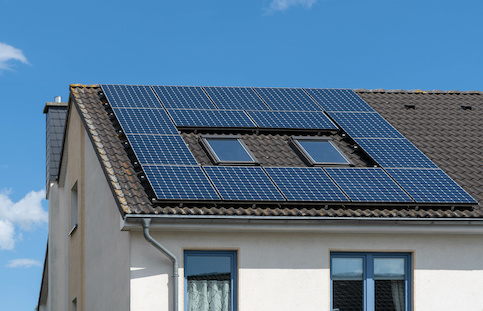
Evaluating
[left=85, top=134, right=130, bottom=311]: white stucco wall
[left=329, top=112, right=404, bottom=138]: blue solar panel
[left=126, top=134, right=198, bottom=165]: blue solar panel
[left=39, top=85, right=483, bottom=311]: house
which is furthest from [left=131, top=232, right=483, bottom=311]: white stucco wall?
[left=329, top=112, right=404, bottom=138]: blue solar panel

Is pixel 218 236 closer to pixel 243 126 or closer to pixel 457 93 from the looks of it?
pixel 243 126

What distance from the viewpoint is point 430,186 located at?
19016 millimetres

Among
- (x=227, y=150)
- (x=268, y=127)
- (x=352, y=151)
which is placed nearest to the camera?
(x=227, y=150)

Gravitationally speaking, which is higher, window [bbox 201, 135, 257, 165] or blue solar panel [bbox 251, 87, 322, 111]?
blue solar panel [bbox 251, 87, 322, 111]

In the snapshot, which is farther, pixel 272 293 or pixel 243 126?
pixel 243 126

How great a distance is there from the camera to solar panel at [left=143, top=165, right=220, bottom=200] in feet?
56.8

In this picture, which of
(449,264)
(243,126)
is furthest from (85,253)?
(449,264)

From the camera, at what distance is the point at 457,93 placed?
85.7 feet

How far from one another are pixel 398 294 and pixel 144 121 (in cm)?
631

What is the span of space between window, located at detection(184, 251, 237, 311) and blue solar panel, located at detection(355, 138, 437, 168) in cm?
408

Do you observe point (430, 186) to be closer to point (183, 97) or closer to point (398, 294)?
point (398, 294)

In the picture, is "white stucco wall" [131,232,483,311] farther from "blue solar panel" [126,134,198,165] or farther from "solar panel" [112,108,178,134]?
"solar panel" [112,108,178,134]

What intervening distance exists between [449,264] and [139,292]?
580cm

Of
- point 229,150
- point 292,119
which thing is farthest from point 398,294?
point 292,119
